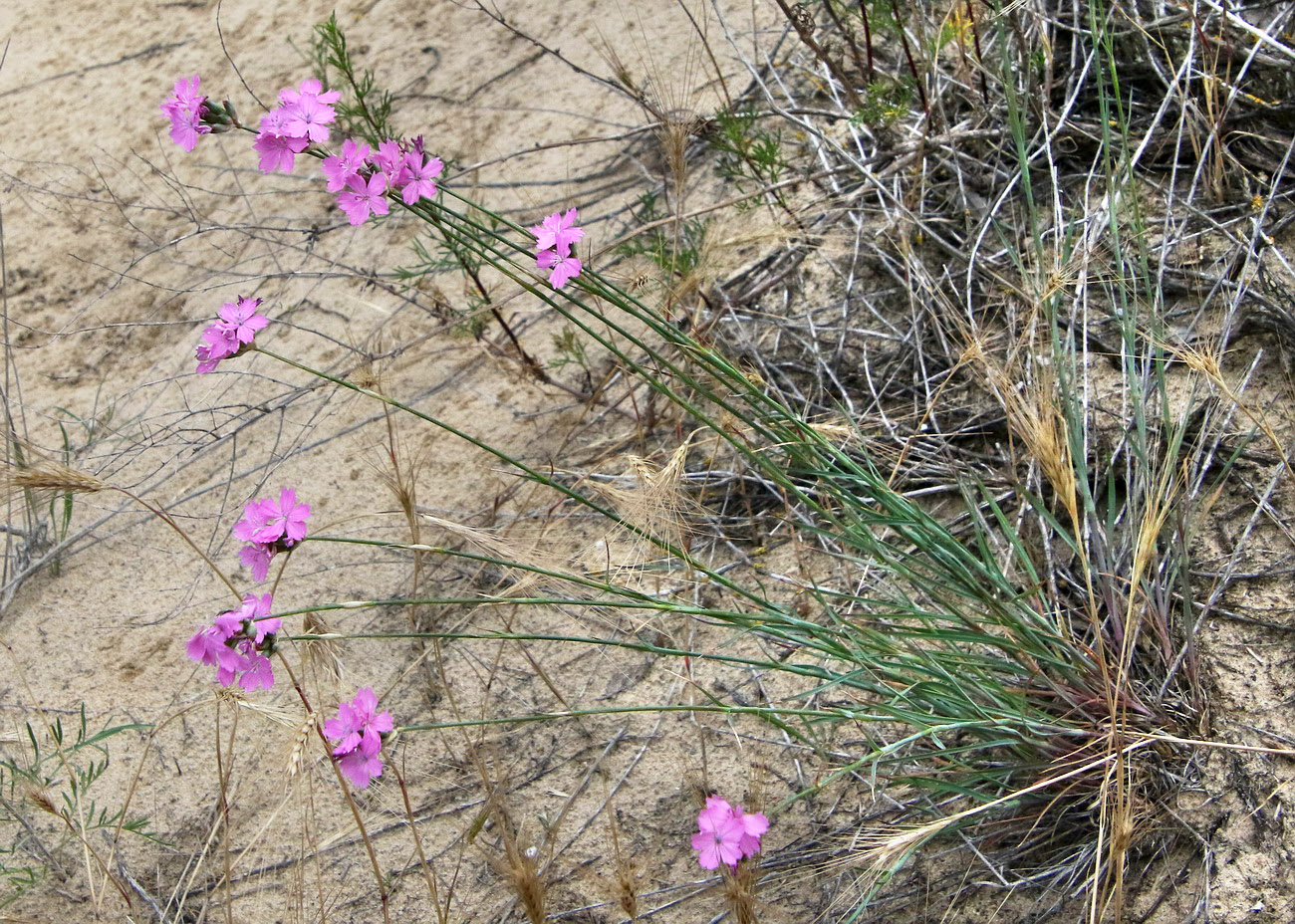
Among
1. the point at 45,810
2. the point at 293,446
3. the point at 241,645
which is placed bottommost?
the point at 45,810

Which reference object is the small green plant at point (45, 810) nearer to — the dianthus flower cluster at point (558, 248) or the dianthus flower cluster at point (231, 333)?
the dianthus flower cluster at point (231, 333)

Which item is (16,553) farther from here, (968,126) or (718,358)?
(968,126)

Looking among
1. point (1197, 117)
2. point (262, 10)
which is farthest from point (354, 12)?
point (1197, 117)

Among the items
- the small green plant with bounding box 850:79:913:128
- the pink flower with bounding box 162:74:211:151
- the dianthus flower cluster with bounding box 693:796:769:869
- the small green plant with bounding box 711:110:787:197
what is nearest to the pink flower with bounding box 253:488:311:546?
the pink flower with bounding box 162:74:211:151

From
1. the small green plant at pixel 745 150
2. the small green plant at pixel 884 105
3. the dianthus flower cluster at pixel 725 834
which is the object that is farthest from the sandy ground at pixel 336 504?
the small green plant at pixel 884 105

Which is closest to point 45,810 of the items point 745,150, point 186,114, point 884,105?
point 186,114

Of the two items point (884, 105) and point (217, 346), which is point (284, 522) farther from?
point (884, 105)
